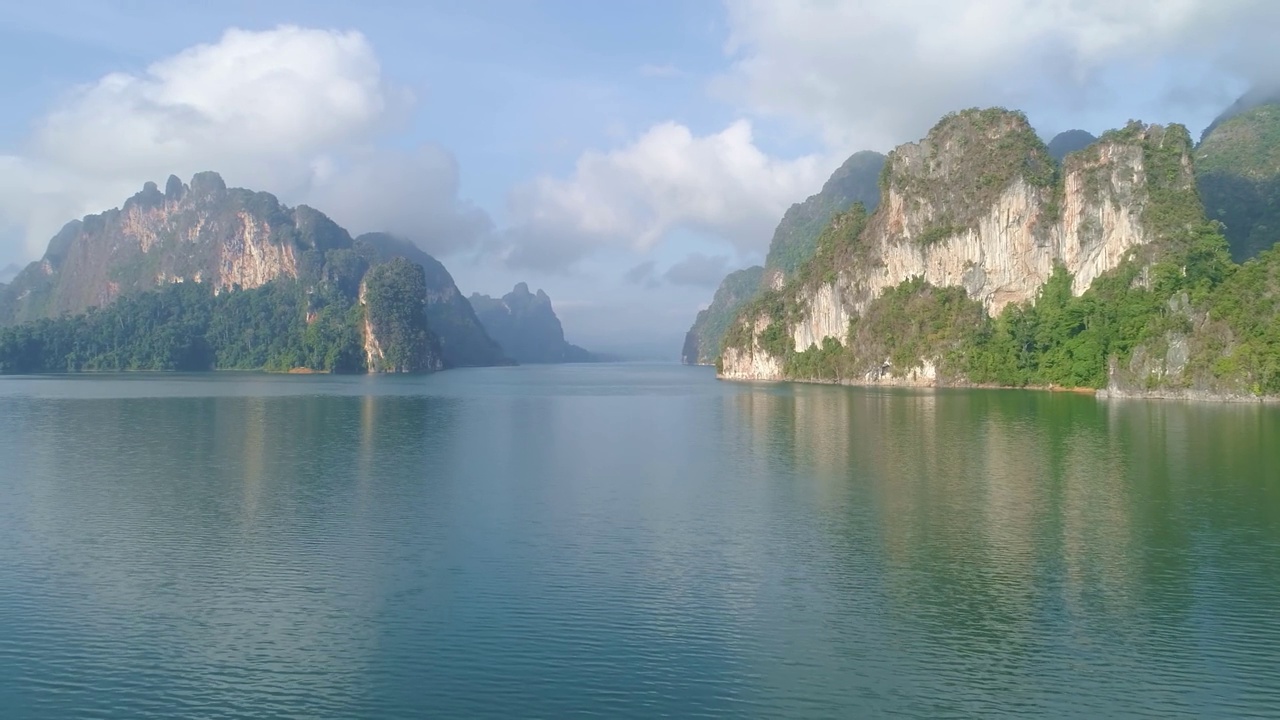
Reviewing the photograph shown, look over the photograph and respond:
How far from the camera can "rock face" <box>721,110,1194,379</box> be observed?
75562 millimetres

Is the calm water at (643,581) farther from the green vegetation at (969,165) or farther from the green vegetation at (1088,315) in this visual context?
the green vegetation at (969,165)

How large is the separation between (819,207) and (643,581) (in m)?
174

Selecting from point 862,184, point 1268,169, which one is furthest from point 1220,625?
point 862,184

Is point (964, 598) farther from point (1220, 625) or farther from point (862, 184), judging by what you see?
point (862, 184)

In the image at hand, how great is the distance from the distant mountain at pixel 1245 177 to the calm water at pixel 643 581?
5990 centimetres

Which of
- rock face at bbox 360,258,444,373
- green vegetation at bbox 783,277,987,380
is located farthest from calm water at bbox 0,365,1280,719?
rock face at bbox 360,258,444,373

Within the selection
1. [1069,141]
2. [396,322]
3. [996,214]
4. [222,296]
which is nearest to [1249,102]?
[1069,141]

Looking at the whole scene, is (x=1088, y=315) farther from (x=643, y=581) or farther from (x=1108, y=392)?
(x=643, y=581)

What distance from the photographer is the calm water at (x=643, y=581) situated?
12.8 metres

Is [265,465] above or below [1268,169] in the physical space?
below

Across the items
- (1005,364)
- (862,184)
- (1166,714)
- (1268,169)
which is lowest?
(1166,714)

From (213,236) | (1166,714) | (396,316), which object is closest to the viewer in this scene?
(1166,714)

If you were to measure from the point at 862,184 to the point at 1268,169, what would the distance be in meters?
89.4

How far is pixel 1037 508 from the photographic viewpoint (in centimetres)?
2373
